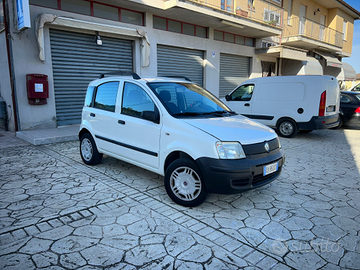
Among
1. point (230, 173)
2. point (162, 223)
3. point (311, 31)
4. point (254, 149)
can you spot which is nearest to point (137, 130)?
point (162, 223)

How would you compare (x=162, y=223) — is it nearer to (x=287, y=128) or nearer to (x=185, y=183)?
(x=185, y=183)

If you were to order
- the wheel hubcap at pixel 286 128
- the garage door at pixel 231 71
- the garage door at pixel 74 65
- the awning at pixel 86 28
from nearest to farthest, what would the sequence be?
the awning at pixel 86 28, the wheel hubcap at pixel 286 128, the garage door at pixel 74 65, the garage door at pixel 231 71

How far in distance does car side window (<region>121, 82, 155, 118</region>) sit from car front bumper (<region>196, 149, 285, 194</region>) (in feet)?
4.35

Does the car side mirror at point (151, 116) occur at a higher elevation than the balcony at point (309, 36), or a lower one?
lower

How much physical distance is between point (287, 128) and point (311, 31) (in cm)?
1438

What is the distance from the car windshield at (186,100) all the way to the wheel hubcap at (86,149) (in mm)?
2079

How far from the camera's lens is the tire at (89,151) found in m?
5.30

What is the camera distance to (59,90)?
927cm

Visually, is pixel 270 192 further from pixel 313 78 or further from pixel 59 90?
pixel 59 90

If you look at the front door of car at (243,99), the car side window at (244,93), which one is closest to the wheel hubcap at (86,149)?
the front door of car at (243,99)

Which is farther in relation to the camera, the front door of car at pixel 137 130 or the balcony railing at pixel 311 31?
the balcony railing at pixel 311 31

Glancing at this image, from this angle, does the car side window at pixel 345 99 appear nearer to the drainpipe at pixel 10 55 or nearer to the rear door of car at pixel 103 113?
the rear door of car at pixel 103 113

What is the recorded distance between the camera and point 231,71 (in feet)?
51.2

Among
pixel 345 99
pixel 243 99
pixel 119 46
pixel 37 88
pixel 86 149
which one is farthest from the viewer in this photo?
pixel 119 46
